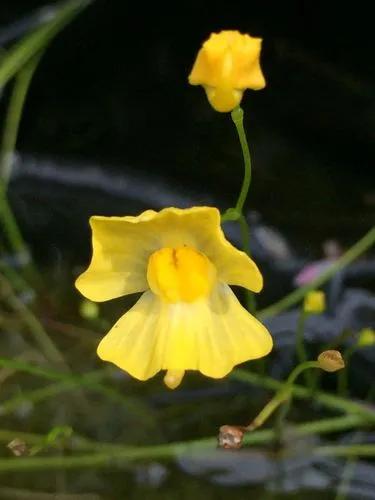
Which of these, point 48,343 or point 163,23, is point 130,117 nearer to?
point 163,23

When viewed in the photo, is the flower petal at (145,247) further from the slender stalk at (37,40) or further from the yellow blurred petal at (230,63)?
the slender stalk at (37,40)

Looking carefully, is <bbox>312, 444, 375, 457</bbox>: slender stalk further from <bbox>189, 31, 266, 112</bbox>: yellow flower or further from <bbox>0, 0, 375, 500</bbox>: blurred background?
<bbox>189, 31, 266, 112</bbox>: yellow flower

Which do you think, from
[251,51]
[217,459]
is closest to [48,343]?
[217,459]

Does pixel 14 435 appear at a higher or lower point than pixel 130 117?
lower

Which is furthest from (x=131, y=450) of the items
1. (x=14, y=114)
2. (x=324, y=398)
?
(x=14, y=114)

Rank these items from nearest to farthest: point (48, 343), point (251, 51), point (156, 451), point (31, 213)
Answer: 1. point (251, 51)
2. point (156, 451)
3. point (48, 343)
4. point (31, 213)

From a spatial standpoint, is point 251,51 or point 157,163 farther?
point 157,163

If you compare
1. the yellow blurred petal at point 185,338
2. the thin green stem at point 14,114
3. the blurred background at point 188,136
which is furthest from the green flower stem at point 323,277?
the thin green stem at point 14,114

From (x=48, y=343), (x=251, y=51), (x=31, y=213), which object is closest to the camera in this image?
(x=251, y=51)
